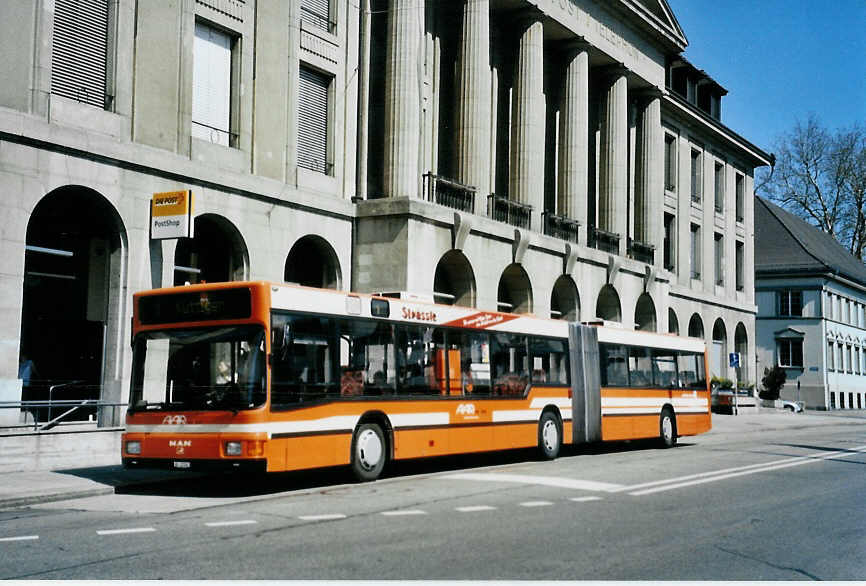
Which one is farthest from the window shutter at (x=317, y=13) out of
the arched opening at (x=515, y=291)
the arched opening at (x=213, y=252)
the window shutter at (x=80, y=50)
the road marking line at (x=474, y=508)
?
the road marking line at (x=474, y=508)

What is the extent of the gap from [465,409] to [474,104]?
14.5 m

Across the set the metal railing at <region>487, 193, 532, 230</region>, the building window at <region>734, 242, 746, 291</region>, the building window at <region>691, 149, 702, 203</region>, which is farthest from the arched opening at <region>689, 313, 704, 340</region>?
the metal railing at <region>487, 193, 532, 230</region>

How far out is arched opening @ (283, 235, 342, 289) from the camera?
26109 mm

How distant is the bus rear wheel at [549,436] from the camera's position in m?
20.4

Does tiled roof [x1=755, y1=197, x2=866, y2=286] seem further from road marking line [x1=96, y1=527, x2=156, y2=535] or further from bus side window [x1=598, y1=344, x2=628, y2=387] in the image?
road marking line [x1=96, y1=527, x2=156, y2=535]

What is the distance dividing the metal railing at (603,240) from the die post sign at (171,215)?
21262 mm

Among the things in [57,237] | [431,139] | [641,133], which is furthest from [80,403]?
[641,133]

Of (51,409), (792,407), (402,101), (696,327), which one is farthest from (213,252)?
(792,407)

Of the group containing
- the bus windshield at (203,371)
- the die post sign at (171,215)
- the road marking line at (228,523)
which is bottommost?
the road marking line at (228,523)

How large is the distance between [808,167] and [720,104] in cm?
2151

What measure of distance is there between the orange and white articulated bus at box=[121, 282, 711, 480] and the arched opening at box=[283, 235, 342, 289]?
7495 mm

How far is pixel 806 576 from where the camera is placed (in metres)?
8.13

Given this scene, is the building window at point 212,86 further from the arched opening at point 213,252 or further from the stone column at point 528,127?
the stone column at point 528,127

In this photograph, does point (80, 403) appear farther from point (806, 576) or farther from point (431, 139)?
point (431, 139)
